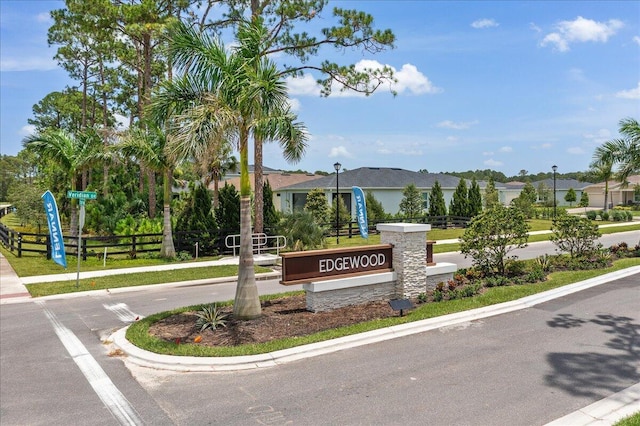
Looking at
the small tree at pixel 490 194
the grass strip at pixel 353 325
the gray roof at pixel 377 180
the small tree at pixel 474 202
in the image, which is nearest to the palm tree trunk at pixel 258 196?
the grass strip at pixel 353 325

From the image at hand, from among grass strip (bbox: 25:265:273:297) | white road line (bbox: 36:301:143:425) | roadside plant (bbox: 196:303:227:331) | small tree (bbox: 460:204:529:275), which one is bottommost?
white road line (bbox: 36:301:143:425)

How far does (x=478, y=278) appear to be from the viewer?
464 inches

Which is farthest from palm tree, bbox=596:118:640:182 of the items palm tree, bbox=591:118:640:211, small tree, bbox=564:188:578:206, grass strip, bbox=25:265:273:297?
small tree, bbox=564:188:578:206

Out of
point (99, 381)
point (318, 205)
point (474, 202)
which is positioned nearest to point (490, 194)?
point (474, 202)

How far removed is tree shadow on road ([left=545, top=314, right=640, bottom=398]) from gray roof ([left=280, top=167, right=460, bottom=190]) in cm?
2912

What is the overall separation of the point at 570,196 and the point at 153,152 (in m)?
65.8

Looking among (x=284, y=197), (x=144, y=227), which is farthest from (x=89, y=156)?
(x=284, y=197)

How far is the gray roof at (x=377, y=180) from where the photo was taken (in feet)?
122

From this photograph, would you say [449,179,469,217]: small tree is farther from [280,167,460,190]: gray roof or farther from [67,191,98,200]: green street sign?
[67,191,98,200]: green street sign

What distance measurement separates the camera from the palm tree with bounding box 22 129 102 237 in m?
20.3

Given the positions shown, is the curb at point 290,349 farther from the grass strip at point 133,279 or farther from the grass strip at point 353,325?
the grass strip at point 133,279

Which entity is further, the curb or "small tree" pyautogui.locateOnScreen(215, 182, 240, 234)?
"small tree" pyautogui.locateOnScreen(215, 182, 240, 234)

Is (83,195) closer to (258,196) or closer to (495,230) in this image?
(258,196)

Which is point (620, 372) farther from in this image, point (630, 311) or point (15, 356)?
point (15, 356)
